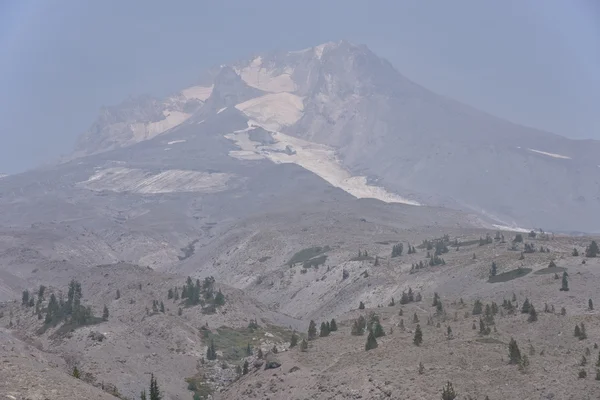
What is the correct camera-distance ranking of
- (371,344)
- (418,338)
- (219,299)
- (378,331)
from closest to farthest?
(418,338) < (371,344) < (378,331) < (219,299)

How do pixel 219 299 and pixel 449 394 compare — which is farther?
pixel 219 299

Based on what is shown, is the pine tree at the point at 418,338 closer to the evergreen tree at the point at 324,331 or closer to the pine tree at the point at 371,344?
the pine tree at the point at 371,344

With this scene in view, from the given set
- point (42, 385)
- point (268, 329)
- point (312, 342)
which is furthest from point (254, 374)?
point (268, 329)

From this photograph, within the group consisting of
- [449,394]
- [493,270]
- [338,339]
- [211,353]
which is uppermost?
[449,394]

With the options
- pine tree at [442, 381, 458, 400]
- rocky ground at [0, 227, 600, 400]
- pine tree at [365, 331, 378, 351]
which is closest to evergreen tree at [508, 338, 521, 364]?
rocky ground at [0, 227, 600, 400]

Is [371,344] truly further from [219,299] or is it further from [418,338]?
[219,299]

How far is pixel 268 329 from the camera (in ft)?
333

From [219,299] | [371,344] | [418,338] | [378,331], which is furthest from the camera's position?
[219,299]

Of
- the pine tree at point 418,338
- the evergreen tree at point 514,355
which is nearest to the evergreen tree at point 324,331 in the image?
the pine tree at point 418,338

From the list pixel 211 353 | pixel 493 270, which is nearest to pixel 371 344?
pixel 211 353

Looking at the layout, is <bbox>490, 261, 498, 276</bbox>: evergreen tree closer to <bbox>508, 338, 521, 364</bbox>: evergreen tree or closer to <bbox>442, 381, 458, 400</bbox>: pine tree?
<bbox>508, 338, 521, 364</bbox>: evergreen tree

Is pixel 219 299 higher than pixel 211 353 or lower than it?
higher

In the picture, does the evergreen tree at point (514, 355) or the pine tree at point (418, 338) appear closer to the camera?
the evergreen tree at point (514, 355)

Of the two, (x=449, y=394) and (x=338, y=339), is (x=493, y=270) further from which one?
(x=449, y=394)
